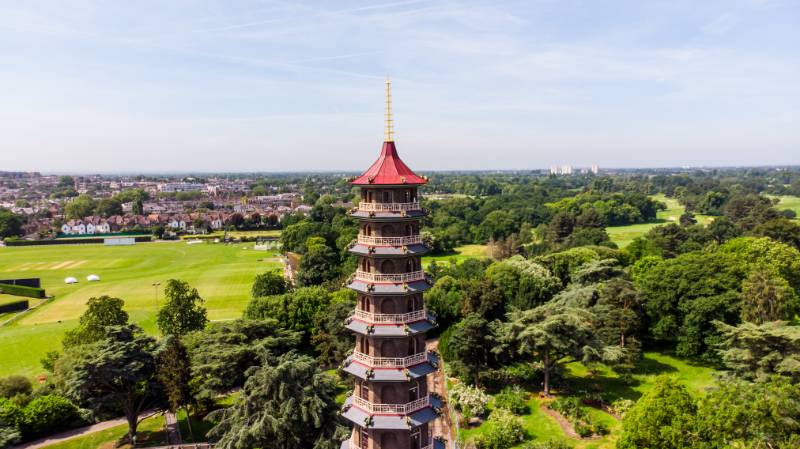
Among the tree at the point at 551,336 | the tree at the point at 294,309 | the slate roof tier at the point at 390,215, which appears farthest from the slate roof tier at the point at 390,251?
the tree at the point at 294,309

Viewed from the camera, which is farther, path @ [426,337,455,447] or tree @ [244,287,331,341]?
tree @ [244,287,331,341]

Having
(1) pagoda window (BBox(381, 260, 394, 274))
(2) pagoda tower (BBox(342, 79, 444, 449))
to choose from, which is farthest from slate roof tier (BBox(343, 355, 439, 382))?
(1) pagoda window (BBox(381, 260, 394, 274))

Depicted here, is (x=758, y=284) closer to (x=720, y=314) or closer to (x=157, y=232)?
(x=720, y=314)

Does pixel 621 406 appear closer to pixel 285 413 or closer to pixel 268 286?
pixel 285 413

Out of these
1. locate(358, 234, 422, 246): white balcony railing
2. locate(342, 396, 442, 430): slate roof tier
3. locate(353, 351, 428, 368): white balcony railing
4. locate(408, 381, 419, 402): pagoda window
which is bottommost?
locate(342, 396, 442, 430): slate roof tier

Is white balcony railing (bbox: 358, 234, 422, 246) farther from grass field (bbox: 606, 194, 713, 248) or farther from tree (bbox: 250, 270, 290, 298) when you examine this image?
grass field (bbox: 606, 194, 713, 248)

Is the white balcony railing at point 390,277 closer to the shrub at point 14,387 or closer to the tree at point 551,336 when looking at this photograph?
the tree at point 551,336

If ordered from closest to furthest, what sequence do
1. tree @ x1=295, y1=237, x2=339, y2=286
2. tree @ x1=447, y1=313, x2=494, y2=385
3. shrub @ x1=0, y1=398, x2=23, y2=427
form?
1. shrub @ x1=0, y1=398, x2=23, y2=427
2. tree @ x1=447, y1=313, x2=494, y2=385
3. tree @ x1=295, y1=237, x2=339, y2=286

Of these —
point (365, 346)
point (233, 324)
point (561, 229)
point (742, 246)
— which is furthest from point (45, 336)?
point (561, 229)
